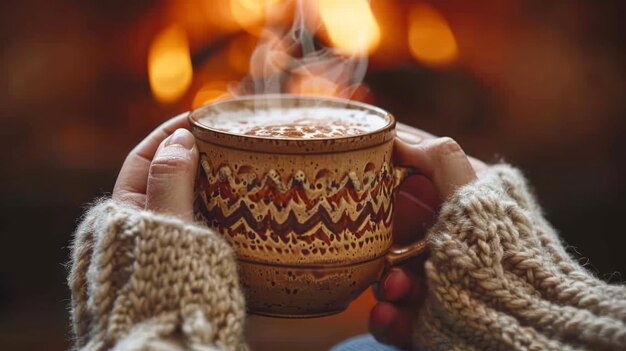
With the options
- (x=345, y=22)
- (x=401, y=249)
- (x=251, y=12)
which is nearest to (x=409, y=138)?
(x=401, y=249)

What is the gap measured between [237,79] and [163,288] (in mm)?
964

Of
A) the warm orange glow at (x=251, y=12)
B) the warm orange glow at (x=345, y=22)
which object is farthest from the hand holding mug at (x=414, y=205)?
the warm orange glow at (x=251, y=12)

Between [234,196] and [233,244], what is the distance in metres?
0.04

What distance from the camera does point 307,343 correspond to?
170 centimetres

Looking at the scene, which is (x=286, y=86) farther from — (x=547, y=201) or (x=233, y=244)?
(x=233, y=244)

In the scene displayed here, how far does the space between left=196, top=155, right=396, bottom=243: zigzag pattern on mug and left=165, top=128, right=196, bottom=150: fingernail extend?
2 cm

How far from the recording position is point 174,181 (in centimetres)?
65

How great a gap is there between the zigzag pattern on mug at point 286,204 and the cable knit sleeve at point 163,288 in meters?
Answer: 0.03

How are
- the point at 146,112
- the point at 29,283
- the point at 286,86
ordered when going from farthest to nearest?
the point at 29,283 < the point at 146,112 < the point at 286,86

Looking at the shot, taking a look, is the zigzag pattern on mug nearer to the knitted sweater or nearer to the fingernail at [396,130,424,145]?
the knitted sweater

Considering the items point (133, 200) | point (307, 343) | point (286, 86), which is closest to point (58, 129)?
point (286, 86)

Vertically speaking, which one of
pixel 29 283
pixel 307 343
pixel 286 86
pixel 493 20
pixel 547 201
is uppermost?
pixel 493 20

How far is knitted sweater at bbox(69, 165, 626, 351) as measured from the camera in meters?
0.60

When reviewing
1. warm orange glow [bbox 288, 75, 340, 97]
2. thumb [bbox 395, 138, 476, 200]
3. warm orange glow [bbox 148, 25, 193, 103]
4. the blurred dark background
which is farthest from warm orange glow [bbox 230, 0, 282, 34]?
thumb [bbox 395, 138, 476, 200]
